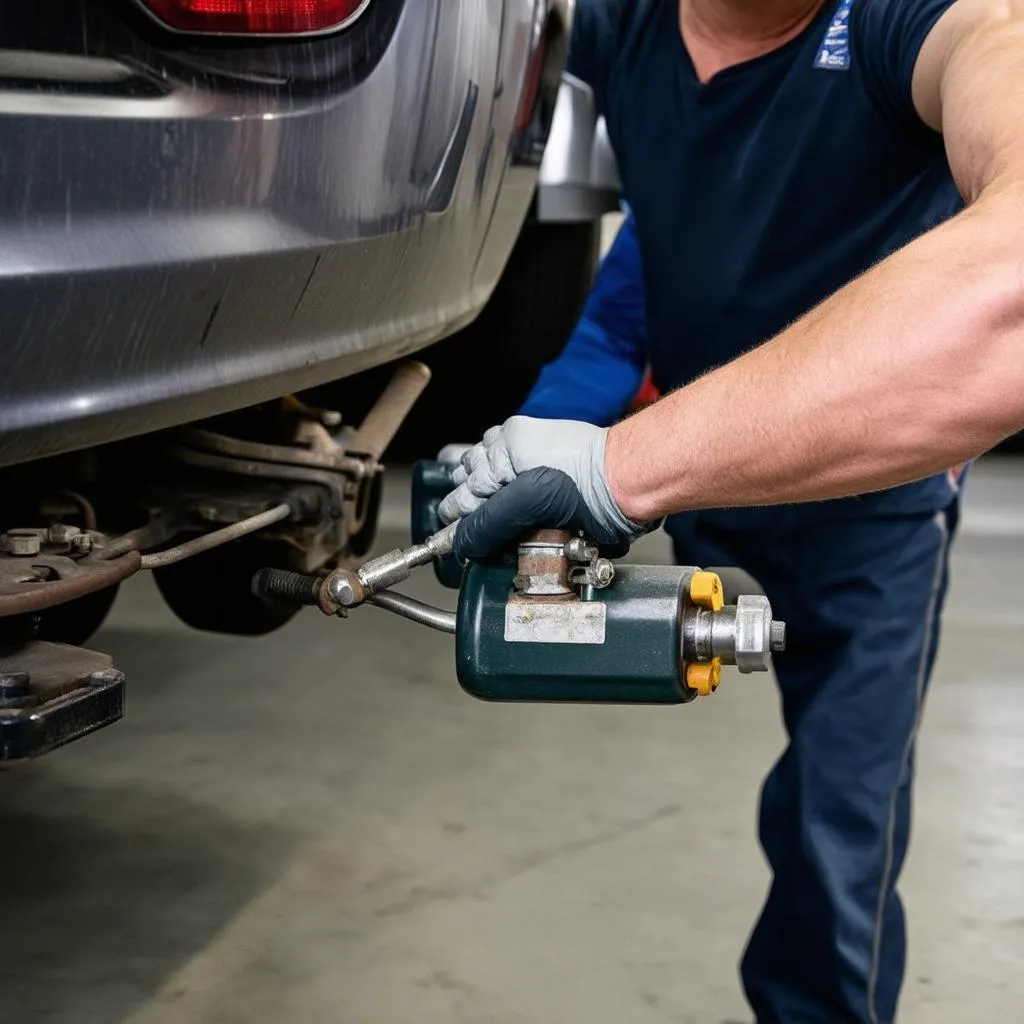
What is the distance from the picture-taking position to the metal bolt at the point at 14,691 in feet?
3.55

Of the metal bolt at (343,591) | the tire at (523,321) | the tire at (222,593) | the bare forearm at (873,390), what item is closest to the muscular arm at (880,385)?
the bare forearm at (873,390)

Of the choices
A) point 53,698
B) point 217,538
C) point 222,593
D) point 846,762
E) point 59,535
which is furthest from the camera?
point 222,593

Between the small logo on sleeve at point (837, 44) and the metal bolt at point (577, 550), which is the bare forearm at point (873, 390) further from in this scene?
the small logo on sleeve at point (837, 44)

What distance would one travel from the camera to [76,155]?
1066mm

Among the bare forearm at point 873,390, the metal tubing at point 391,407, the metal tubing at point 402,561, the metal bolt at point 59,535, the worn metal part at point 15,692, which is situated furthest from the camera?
the metal tubing at point 391,407

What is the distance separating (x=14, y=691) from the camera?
1089mm

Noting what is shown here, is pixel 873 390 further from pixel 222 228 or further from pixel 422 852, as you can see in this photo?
pixel 422 852

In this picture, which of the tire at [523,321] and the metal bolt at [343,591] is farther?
the tire at [523,321]

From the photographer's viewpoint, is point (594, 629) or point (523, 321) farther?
point (523, 321)

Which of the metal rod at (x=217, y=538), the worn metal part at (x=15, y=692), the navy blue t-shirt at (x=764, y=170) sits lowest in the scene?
the worn metal part at (x=15, y=692)

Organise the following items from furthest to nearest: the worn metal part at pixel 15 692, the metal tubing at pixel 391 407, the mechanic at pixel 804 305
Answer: the metal tubing at pixel 391 407, the mechanic at pixel 804 305, the worn metal part at pixel 15 692

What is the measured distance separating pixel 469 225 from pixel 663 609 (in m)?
0.60

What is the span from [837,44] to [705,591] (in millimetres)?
661

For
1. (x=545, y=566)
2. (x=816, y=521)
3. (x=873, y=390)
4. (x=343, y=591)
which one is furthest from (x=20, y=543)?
(x=816, y=521)
